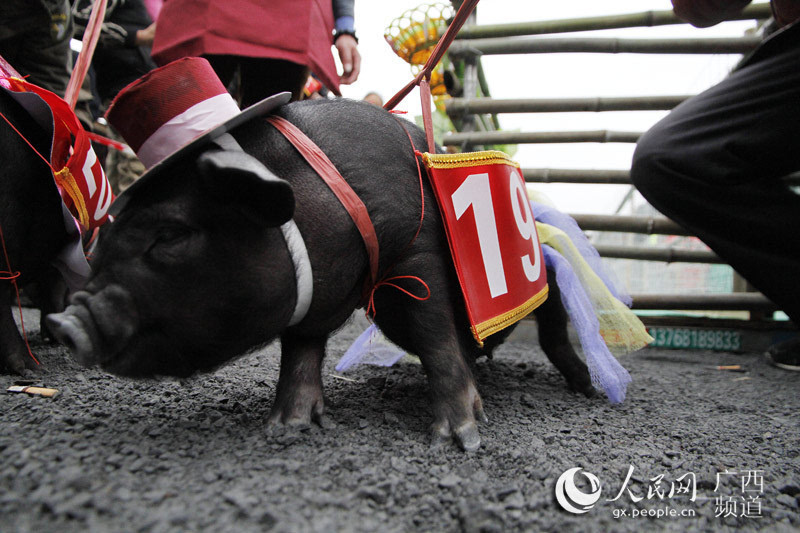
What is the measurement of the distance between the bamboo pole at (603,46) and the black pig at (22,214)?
2.51 meters

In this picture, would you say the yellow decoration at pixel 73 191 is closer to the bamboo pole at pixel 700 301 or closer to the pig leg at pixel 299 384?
the pig leg at pixel 299 384

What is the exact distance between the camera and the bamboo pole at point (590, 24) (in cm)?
278

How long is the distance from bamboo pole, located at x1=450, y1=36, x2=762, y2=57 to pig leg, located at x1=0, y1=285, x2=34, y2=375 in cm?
273

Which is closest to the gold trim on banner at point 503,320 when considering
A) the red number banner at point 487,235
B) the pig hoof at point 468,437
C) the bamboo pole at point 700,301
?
the red number banner at point 487,235

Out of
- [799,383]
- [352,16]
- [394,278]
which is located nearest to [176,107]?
[394,278]

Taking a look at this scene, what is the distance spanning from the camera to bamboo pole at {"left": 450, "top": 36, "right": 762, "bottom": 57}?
9.29 ft

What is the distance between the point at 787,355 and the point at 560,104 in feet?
5.69

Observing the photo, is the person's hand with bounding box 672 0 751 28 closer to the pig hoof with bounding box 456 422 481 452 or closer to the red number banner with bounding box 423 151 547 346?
the red number banner with bounding box 423 151 547 346

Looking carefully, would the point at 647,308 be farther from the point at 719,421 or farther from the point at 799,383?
the point at 719,421

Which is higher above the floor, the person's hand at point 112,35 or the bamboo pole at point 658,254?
the person's hand at point 112,35

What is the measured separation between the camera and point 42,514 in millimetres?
625

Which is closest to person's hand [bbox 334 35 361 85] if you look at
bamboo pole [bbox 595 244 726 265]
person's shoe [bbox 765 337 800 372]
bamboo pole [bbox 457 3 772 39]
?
bamboo pole [bbox 457 3 772 39]

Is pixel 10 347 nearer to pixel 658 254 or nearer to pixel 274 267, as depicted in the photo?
pixel 274 267

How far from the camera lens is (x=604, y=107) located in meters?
2.95
